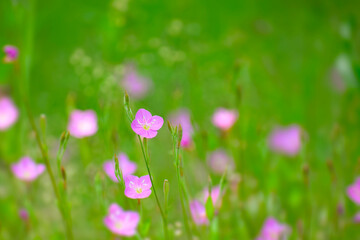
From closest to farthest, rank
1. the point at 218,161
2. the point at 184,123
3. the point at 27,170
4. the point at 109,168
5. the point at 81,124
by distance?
the point at 109,168, the point at 27,170, the point at 81,124, the point at 218,161, the point at 184,123

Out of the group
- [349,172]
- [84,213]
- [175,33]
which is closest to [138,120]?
[349,172]

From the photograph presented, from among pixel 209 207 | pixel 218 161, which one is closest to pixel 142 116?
pixel 209 207

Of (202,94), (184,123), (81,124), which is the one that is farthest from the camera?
(202,94)

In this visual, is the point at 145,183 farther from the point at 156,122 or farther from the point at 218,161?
the point at 218,161

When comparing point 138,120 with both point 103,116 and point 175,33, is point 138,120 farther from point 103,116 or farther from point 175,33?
point 175,33

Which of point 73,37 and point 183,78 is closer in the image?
point 183,78

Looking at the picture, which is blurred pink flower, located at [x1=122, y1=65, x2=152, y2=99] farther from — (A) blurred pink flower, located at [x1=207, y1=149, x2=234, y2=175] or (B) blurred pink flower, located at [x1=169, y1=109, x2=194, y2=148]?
(A) blurred pink flower, located at [x1=207, y1=149, x2=234, y2=175]
